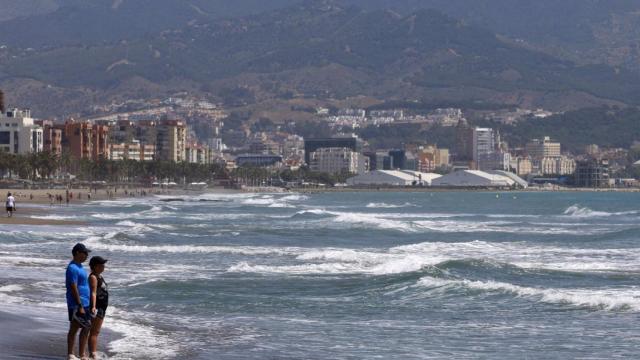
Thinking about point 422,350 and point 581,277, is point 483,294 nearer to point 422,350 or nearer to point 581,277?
point 581,277

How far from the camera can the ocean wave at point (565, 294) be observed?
2727 cm

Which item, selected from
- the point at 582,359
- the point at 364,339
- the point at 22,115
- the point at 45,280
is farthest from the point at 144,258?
the point at 22,115

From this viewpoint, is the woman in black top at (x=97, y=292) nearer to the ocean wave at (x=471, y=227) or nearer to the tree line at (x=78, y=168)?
the ocean wave at (x=471, y=227)

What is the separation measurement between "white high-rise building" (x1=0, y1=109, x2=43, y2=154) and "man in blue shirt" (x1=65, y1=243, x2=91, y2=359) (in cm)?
16858

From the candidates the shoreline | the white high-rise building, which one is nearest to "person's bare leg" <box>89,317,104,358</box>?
the shoreline

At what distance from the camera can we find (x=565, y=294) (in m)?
28.8

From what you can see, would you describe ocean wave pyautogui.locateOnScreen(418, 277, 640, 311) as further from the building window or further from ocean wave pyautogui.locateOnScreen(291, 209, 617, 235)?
the building window

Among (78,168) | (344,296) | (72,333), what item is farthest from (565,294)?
(78,168)

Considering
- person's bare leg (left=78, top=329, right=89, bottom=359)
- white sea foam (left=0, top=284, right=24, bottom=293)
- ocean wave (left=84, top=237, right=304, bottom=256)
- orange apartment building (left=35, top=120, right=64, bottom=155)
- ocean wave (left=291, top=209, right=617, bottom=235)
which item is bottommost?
ocean wave (left=291, top=209, right=617, bottom=235)

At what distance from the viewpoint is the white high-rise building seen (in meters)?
185

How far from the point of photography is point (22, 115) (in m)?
198

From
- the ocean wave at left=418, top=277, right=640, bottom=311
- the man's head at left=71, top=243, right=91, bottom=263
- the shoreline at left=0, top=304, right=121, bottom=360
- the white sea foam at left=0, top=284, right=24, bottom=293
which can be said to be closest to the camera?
the man's head at left=71, top=243, right=91, bottom=263

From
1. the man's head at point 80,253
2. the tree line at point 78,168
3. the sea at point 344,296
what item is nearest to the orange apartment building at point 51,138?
the tree line at point 78,168

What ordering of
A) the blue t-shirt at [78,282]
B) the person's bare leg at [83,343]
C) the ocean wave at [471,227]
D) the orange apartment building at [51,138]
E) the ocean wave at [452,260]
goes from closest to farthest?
the blue t-shirt at [78,282], the person's bare leg at [83,343], the ocean wave at [452,260], the ocean wave at [471,227], the orange apartment building at [51,138]
